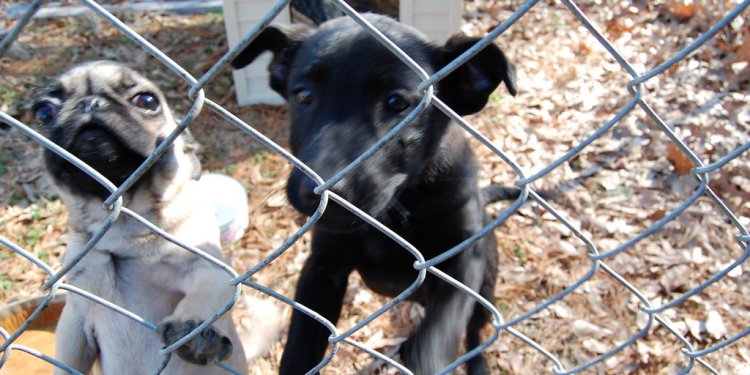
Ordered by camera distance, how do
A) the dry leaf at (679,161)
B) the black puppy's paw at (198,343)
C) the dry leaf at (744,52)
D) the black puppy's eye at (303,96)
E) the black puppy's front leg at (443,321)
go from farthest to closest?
the dry leaf at (744,52) → the dry leaf at (679,161) → the black puppy's front leg at (443,321) → the black puppy's eye at (303,96) → the black puppy's paw at (198,343)

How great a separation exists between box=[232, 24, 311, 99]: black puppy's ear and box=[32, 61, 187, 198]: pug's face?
Answer: 428 millimetres

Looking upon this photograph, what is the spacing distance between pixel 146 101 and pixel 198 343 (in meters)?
1.03

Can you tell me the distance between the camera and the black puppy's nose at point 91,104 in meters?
2.01

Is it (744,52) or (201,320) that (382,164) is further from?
(744,52)

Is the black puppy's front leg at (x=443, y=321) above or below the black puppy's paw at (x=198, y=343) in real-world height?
below

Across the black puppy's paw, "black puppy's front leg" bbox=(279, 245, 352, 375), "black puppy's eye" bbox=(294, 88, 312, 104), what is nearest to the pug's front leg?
the black puppy's paw

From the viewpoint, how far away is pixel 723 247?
12.2 ft

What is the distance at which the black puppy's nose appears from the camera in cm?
201

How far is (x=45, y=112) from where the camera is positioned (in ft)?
6.81

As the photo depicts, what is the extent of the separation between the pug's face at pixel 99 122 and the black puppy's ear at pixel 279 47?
0.43 meters

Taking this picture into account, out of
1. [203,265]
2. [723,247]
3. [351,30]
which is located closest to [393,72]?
[351,30]

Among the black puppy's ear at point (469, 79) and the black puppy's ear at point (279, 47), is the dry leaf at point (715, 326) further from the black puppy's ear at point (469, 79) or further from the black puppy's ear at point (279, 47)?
the black puppy's ear at point (279, 47)

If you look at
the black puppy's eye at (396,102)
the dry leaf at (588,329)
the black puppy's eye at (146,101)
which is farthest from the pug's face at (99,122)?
the dry leaf at (588,329)

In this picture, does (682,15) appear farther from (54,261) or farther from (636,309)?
(54,261)
